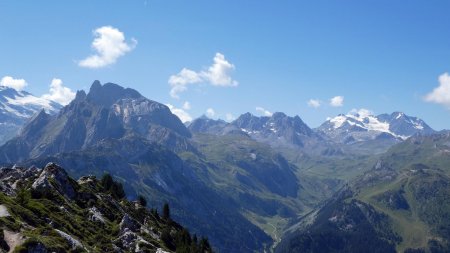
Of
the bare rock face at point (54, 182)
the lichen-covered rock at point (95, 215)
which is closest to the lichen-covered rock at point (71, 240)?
the lichen-covered rock at point (95, 215)

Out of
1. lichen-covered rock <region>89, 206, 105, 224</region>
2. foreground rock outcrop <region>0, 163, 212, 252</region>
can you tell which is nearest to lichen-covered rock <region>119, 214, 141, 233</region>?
foreground rock outcrop <region>0, 163, 212, 252</region>

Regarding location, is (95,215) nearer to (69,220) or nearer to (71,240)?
(69,220)

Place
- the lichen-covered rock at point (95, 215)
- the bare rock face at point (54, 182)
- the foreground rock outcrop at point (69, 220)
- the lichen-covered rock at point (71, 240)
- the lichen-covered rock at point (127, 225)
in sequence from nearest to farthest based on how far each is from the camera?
the foreground rock outcrop at point (69, 220)
the lichen-covered rock at point (71, 240)
the lichen-covered rock at point (127, 225)
the bare rock face at point (54, 182)
the lichen-covered rock at point (95, 215)

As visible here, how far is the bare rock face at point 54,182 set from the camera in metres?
127

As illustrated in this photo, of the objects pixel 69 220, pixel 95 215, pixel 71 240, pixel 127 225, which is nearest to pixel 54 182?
pixel 95 215

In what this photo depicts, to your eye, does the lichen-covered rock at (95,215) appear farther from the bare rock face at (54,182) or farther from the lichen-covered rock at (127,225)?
the bare rock face at (54,182)

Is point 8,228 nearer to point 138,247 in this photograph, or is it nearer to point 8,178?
point 138,247

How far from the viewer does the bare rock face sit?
12656 cm

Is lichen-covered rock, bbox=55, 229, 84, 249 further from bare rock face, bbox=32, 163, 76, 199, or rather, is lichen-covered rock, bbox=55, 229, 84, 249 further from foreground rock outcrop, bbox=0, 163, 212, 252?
bare rock face, bbox=32, 163, 76, 199

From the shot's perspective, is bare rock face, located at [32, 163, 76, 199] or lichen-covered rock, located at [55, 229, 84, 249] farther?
bare rock face, located at [32, 163, 76, 199]

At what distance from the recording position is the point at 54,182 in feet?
439

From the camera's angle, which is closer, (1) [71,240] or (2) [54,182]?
(1) [71,240]

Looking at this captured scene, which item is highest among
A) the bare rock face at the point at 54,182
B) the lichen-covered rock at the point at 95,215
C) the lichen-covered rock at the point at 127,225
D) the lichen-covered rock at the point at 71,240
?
the bare rock face at the point at 54,182

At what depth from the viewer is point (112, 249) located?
11175 cm
